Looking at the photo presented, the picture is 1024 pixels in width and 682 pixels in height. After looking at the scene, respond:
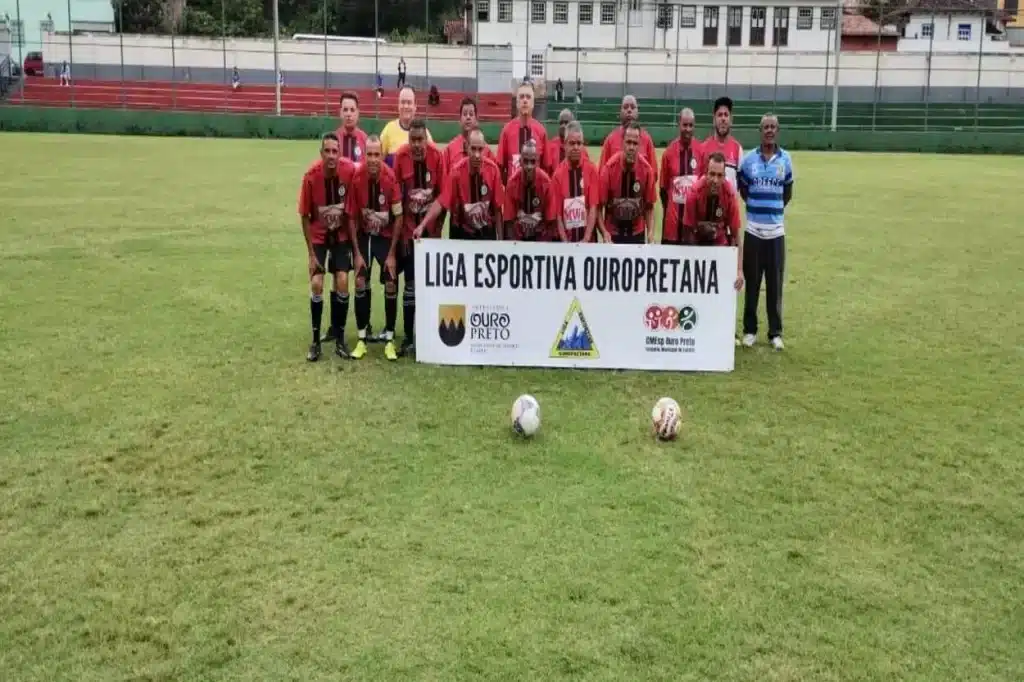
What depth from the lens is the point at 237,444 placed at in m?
6.63

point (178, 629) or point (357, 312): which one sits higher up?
point (357, 312)

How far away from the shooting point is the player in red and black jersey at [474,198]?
867 centimetres

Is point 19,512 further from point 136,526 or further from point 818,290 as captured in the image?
point 818,290

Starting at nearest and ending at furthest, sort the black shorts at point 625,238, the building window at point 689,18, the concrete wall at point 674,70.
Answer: the black shorts at point 625,238, the concrete wall at point 674,70, the building window at point 689,18

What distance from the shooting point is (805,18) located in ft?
222

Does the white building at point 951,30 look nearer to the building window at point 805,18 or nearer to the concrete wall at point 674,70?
the building window at point 805,18

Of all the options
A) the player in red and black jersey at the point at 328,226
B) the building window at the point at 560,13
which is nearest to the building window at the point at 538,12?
the building window at the point at 560,13

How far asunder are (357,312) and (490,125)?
3591cm

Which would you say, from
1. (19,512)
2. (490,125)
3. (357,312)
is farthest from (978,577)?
(490,125)

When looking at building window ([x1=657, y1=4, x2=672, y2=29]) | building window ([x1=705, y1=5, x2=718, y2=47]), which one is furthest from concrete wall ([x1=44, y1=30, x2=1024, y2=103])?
building window ([x1=705, y1=5, x2=718, y2=47])

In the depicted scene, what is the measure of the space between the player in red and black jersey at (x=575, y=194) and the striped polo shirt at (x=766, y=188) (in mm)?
1497

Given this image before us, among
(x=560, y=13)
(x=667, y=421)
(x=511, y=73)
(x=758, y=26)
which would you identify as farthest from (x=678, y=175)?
(x=758, y=26)

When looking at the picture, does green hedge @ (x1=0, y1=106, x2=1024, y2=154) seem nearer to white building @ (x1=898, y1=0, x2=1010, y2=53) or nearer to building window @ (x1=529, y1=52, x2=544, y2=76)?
building window @ (x1=529, y1=52, x2=544, y2=76)

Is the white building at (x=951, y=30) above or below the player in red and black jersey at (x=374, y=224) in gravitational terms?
above
